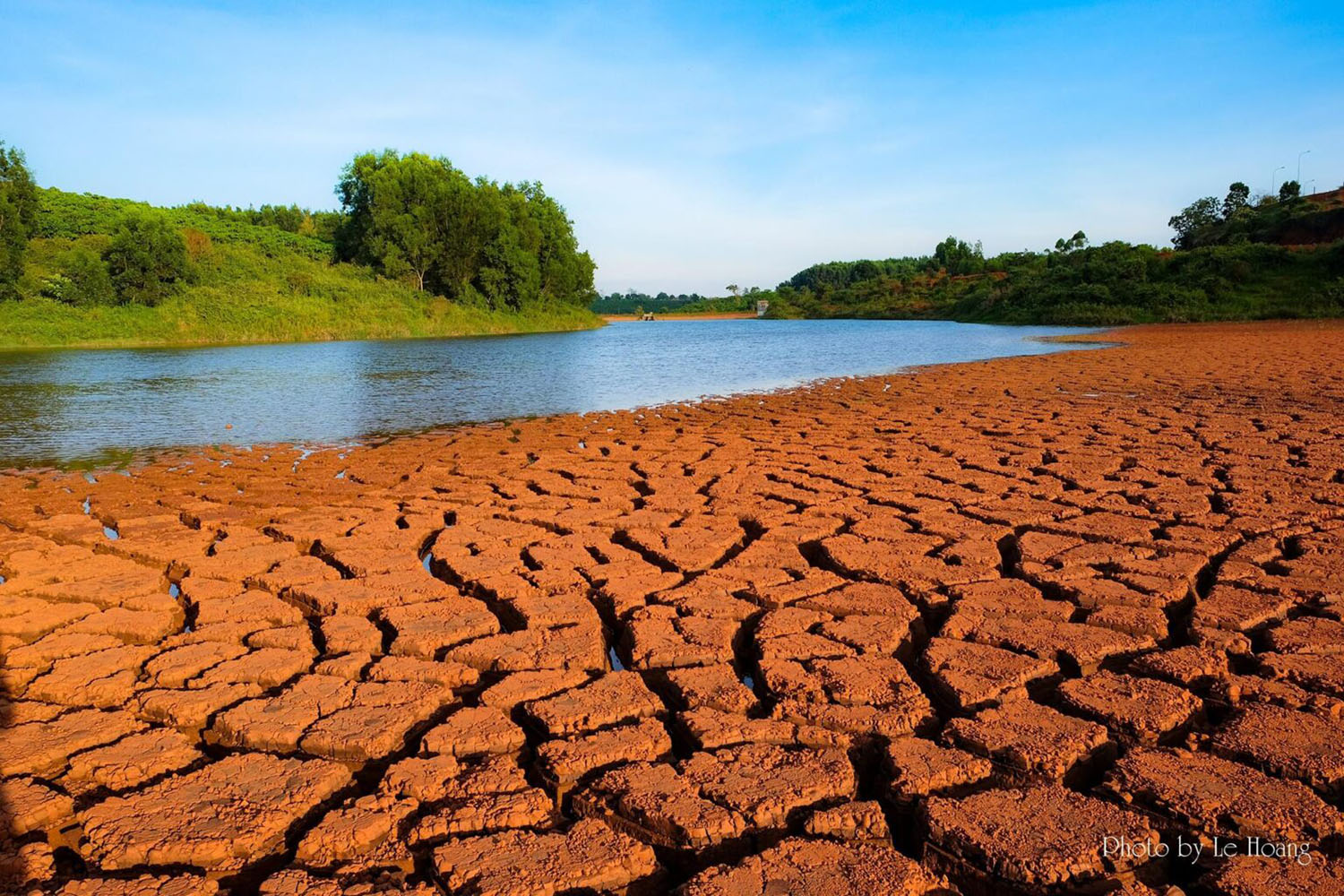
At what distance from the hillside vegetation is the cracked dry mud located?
25237 mm

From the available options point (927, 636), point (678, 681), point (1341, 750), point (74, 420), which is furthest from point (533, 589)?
point (74, 420)

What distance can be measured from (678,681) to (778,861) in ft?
2.88

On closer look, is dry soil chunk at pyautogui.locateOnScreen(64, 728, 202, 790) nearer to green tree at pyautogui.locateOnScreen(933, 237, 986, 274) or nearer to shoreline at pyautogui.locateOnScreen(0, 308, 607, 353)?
shoreline at pyautogui.locateOnScreen(0, 308, 607, 353)

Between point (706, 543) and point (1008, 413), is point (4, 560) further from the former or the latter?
point (1008, 413)

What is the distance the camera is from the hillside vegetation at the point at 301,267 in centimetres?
2558

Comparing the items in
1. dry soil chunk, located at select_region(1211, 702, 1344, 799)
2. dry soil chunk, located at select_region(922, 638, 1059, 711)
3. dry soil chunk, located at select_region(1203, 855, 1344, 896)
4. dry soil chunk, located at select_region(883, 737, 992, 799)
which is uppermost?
dry soil chunk, located at select_region(1211, 702, 1344, 799)

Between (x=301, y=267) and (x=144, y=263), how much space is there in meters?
7.92

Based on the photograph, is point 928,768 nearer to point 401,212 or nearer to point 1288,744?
point 1288,744

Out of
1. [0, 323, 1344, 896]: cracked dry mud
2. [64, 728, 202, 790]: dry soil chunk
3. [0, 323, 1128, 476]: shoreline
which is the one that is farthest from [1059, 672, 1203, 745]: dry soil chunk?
[0, 323, 1128, 476]: shoreline

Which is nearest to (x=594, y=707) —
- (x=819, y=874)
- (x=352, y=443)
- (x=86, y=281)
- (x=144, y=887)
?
(x=819, y=874)

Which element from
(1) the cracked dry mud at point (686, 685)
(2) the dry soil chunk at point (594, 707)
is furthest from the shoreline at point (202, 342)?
(2) the dry soil chunk at point (594, 707)

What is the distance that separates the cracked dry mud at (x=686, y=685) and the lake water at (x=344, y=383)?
375 cm

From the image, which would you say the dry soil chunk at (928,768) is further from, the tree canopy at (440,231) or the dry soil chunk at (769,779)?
the tree canopy at (440,231)

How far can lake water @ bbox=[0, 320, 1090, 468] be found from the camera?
873cm
